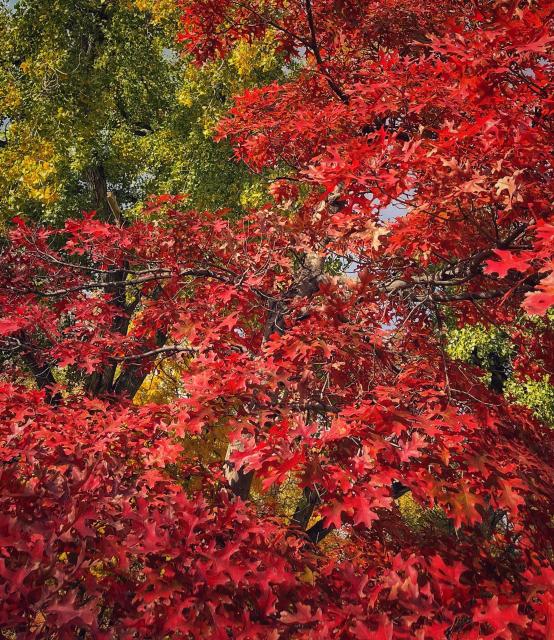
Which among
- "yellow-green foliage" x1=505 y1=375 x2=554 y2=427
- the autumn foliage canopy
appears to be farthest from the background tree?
"yellow-green foliage" x1=505 y1=375 x2=554 y2=427

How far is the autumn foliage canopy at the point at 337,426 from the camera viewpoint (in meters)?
1.89

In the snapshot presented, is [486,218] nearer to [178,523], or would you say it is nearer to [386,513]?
[386,513]

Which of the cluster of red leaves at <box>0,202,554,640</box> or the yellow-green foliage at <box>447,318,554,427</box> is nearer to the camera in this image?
the cluster of red leaves at <box>0,202,554,640</box>

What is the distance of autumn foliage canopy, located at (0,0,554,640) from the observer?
1895 mm

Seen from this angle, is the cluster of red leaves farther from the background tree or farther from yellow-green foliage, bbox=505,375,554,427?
yellow-green foliage, bbox=505,375,554,427

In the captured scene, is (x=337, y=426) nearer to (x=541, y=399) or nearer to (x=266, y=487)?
(x=266, y=487)

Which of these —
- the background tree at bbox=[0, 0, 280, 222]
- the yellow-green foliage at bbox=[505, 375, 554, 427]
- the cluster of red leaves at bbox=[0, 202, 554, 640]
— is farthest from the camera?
the yellow-green foliage at bbox=[505, 375, 554, 427]

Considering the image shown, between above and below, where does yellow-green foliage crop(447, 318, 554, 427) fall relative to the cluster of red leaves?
below

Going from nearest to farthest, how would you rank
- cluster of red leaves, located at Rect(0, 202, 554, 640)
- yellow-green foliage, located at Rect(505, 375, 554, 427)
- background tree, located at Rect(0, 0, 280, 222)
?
cluster of red leaves, located at Rect(0, 202, 554, 640)
background tree, located at Rect(0, 0, 280, 222)
yellow-green foliage, located at Rect(505, 375, 554, 427)

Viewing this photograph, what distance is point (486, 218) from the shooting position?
3611mm

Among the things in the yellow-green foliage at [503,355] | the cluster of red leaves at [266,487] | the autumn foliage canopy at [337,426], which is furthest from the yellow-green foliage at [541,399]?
the cluster of red leaves at [266,487]

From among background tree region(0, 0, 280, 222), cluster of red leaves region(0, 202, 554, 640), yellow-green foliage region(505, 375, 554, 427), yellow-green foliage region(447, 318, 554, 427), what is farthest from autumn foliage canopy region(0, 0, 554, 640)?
yellow-green foliage region(505, 375, 554, 427)

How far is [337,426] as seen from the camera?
2510 millimetres

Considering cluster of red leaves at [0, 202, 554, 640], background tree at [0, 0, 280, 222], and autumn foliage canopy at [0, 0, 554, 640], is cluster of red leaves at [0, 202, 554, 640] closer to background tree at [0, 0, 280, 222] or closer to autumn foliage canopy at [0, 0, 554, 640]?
autumn foliage canopy at [0, 0, 554, 640]
